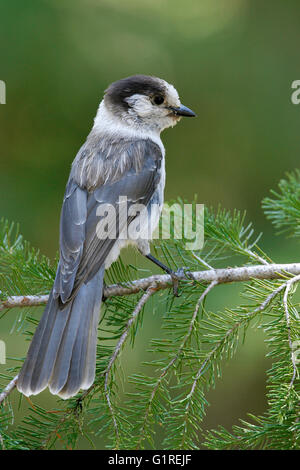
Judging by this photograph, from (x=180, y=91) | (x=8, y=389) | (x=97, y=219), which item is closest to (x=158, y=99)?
(x=97, y=219)

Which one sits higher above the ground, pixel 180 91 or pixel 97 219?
pixel 180 91

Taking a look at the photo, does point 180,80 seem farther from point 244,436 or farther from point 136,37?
point 244,436

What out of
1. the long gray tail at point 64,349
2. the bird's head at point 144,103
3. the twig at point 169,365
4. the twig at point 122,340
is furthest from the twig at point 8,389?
the bird's head at point 144,103

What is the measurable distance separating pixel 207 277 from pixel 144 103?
1411 mm

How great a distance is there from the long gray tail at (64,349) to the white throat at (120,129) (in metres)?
1.24

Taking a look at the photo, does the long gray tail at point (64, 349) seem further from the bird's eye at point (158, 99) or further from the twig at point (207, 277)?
the bird's eye at point (158, 99)

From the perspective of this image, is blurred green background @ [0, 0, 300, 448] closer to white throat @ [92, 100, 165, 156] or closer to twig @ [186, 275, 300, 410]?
white throat @ [92, 100, 165, 156]

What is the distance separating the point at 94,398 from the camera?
89.1 inches

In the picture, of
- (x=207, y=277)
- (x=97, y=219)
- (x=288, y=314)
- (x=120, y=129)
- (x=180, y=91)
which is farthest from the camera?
(x=180, y=91)

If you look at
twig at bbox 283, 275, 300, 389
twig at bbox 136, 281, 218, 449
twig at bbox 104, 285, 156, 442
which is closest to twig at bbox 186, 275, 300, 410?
twig at bbox 283, 275, 300, 389

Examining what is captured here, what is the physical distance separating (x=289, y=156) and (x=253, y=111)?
51 centimetres

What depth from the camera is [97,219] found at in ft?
9.38

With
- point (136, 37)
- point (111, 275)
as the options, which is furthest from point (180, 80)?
point (111, 275)

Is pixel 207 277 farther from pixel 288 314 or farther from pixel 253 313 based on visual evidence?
pixel 288 314
